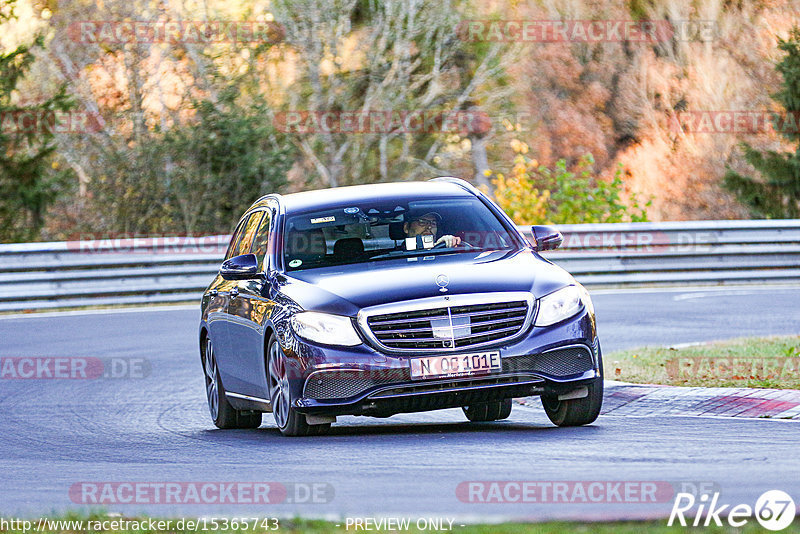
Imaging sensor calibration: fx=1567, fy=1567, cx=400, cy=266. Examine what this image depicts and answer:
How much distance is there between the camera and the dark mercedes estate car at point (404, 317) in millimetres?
9641

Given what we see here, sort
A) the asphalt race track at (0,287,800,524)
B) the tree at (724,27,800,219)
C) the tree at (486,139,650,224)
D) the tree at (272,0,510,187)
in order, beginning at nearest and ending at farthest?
the asphalt race track at (0,287,800,524), the tree at (486,139,650,224), the tree at (724,27,800,219), the tree at (272,0,510,187)

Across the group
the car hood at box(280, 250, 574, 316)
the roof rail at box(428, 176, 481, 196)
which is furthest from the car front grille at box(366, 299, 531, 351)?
the roof rail at box(428, 176, 481, 196)

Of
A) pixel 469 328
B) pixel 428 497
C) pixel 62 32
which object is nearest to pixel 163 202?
pixel 62 32

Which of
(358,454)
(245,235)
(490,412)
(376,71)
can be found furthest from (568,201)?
(358,454)

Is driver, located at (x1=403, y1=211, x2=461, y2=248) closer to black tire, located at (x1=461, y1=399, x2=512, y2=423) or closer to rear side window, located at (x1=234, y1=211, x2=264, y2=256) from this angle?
black tire, located at (x1=461, y1=399, x2=512, y2=423)

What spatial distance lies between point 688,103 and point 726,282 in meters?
24.5

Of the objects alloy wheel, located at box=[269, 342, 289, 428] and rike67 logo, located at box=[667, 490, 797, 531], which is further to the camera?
alloy wheel, located at box=[269, 342, 289, 428]

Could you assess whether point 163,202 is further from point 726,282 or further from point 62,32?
point 62,32

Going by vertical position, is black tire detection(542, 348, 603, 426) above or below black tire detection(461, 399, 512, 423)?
above

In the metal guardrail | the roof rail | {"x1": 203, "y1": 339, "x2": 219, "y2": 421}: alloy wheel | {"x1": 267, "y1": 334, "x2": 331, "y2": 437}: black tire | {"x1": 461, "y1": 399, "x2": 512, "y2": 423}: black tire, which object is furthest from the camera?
the metal guardrail

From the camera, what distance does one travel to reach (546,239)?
1118 cm

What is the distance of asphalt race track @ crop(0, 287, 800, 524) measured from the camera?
7202 mm

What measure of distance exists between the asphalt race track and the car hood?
0.92m

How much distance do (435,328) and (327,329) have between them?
68 cm
